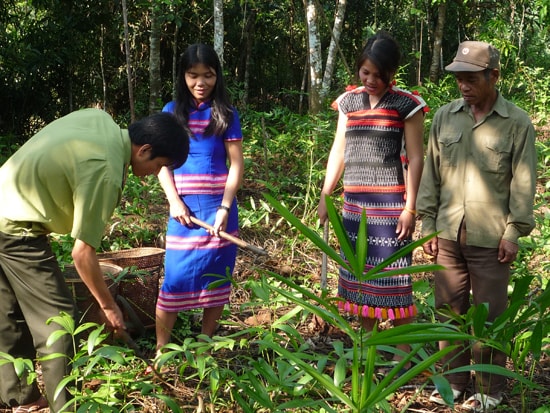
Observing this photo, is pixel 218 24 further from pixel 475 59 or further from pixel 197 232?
pixel 475 59

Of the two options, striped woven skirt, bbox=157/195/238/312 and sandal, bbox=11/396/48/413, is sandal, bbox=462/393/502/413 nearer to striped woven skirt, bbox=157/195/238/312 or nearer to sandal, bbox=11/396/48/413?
striped woven skirt, bbox=157/195/238/312

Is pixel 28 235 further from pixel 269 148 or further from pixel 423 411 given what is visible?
pixel 269 148

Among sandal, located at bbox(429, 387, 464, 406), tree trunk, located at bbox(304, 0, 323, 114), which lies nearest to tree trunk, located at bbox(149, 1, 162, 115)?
tree trunk, located at bbox(304, 0, 323, 114)

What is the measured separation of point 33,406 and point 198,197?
1.18 meters

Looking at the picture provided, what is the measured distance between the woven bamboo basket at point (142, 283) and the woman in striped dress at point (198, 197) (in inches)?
11.7

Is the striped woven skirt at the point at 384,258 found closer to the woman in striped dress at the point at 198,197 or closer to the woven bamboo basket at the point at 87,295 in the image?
the woman in striped dress at the point at 198,197

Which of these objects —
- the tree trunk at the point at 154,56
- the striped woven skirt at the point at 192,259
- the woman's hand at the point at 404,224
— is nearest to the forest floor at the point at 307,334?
the striped woven skirt at the point at 192,259

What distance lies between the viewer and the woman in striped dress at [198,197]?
2.96 meters

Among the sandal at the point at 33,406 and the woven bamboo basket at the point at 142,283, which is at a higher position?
the woven bamboo basket at the point at 142,283

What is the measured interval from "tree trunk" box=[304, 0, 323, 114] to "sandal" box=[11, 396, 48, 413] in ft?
18.3

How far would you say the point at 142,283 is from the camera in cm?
329

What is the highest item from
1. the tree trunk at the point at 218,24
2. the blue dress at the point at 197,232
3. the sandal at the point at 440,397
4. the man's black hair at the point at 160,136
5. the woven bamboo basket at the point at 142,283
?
the tree trunk at the point at 218,24

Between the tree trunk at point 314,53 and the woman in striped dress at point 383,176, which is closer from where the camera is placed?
the woman in striped dress at point 383,176

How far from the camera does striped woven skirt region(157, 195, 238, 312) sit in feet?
9.72
